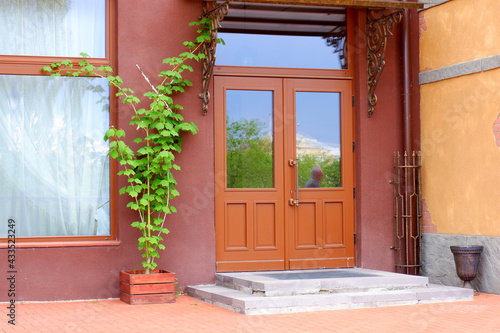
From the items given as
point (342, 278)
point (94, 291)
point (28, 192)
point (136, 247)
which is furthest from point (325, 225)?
point (28, 192)

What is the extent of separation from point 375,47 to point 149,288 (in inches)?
157

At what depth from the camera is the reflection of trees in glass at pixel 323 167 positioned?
27.3 feet

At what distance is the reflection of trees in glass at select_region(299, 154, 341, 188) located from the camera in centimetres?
832

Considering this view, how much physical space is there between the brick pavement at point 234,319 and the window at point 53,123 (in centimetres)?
104

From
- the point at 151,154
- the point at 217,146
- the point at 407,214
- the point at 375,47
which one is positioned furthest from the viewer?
the point at 407,214

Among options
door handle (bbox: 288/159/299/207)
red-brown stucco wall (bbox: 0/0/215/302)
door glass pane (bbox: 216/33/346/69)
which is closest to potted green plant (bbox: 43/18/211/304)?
red-brown stucco wall (bbox: 0/0/215/302)

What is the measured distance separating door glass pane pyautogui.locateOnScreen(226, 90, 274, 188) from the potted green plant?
2.23ft

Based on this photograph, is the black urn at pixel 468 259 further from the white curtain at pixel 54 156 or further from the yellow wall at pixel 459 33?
the white curtain at pixel 54 156

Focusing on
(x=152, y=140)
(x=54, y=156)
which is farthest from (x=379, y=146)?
(x=54, y=156)

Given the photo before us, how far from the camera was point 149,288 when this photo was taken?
7.02 metres

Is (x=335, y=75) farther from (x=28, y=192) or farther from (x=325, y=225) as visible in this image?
(x=28, y=192)

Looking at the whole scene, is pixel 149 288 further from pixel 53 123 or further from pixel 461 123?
pixel 461 123

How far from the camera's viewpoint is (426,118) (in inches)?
332

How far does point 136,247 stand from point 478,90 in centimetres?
424
